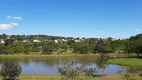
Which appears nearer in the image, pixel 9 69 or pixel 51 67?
pixel 9 69

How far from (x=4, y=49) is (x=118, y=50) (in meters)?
62.9

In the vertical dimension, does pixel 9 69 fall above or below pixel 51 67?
above

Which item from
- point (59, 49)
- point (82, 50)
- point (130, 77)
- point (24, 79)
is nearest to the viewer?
point (130, 77)


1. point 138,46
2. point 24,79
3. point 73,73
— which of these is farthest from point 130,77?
point 138,46

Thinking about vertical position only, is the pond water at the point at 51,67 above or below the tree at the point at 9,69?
below

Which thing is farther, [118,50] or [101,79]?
[118,50]

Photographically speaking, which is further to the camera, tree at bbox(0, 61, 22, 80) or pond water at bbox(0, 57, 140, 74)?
pond water at bbox(0, 57, 140, 74)

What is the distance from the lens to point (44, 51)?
478ft

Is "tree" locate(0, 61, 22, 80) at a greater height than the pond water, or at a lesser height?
greater

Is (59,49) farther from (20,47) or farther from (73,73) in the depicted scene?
(73,73)

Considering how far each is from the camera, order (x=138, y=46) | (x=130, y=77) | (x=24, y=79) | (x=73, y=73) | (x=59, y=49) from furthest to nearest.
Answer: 1. (x=59, y=49)
2. (x=138, y=46)
3. (x=24, y=79)
4. (x=130, y=77)
5. (x=73, y=73)

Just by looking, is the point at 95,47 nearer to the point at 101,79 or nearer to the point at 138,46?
the point at 138,46

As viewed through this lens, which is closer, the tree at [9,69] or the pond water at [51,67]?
the tree at [9,69]

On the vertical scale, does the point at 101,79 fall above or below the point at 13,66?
below
